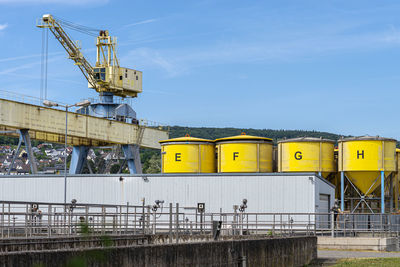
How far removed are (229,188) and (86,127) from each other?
76.6 ft

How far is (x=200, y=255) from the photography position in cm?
1523

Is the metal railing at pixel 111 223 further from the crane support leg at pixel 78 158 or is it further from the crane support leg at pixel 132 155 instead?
the crane support leg at pixel 78 158

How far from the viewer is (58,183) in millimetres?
44031

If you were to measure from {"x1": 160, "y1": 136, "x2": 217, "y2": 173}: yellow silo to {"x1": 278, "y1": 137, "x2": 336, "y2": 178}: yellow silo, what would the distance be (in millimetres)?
5828

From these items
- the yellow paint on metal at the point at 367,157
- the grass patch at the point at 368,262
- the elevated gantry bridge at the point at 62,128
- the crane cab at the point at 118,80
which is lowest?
the grass patch at the point at 368,262

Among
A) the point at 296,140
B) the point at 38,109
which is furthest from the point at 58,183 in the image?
the point at 296,140

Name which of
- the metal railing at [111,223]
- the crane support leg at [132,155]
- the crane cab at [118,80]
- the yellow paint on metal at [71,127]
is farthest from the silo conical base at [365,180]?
the crane cab at [118,80]

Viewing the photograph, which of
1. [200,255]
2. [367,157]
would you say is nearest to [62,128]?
[367,157]

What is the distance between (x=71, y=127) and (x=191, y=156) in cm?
1329

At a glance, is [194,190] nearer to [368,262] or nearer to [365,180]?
[365,180]

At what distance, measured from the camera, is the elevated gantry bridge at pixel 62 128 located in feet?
171

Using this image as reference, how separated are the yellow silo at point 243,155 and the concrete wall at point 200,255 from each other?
953 inches

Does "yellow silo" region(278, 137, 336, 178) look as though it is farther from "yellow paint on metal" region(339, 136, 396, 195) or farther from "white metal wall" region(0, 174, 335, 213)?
"white metal wall" region(0, 174, 335, 213)

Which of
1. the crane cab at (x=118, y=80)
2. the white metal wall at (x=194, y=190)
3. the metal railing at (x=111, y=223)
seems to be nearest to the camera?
the metal railing at (x=111, y=223)
